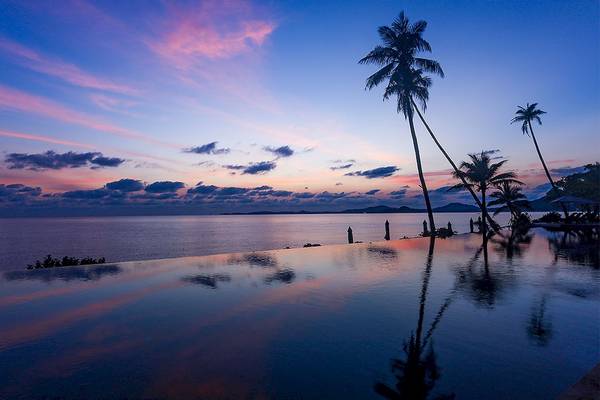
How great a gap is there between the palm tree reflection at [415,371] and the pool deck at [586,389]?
4.10 ft

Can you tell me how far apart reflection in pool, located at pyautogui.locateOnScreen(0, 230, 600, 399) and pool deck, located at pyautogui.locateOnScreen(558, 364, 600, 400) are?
263 mm

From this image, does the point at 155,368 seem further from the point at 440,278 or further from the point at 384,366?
the point at 440,278

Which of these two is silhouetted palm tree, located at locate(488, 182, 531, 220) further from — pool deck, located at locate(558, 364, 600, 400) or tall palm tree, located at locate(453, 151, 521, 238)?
pool deck, located at locate(558, 364, 600, 400)

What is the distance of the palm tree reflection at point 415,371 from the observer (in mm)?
4359

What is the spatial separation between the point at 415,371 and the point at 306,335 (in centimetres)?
218

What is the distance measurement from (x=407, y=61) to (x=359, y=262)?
19482 mm

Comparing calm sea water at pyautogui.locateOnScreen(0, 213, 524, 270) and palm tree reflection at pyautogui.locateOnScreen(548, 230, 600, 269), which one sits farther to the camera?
calm sea water at pyautogui.locateOnScreen(0, 213, 524, 270)

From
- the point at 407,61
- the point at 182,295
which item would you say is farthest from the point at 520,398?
the point at 407,61

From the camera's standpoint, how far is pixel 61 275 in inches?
556

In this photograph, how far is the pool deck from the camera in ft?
12.8

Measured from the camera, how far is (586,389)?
159 inches

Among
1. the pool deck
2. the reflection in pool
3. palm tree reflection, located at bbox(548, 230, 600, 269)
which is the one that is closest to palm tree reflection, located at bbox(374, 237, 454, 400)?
the reflection in pool

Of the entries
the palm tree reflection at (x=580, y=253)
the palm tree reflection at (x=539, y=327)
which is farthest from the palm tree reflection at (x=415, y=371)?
A: the palm tree reflection at (x=580, y=253)

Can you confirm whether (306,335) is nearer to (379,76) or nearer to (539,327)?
(539,327)
